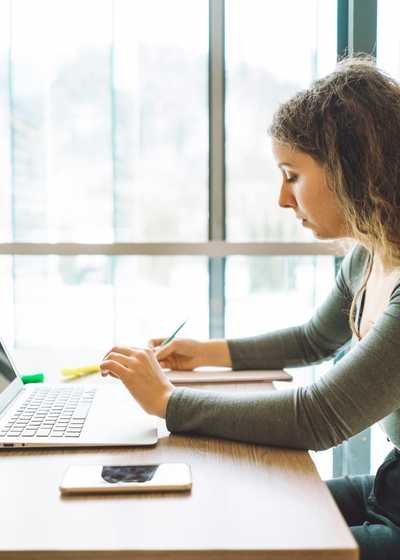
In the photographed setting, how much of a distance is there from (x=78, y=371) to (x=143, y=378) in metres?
0.44

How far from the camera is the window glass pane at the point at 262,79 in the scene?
6.73 ft

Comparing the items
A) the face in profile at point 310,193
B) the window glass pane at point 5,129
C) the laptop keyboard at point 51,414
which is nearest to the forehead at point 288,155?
the face in profile at point 310,193

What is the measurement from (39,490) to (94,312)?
1.41 metres

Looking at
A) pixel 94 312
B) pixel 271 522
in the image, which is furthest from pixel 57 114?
pixel 271 522

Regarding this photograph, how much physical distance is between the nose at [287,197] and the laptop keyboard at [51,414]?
51 centimetres

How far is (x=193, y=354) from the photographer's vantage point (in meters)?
1.38

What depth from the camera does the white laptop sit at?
906 mm

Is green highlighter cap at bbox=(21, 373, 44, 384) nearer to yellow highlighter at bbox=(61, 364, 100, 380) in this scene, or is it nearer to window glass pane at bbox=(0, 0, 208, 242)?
yellow highlighter at bbox=(61, 364, 100, 380)

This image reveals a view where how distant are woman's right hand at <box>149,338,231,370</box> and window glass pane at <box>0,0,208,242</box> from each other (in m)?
0.76

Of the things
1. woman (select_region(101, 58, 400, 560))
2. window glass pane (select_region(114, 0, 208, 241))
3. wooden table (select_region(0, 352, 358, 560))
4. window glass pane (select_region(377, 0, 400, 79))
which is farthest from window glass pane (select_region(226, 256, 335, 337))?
wooden table (select_region(0, 352, 358, 560))

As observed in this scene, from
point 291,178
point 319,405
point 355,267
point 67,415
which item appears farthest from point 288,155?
point 67,415

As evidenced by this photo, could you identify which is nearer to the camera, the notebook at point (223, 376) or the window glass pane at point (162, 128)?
the notebook at point (223, 376)

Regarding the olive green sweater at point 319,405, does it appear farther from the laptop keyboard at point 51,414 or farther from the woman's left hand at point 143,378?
the laptop keyboard at point 51,414

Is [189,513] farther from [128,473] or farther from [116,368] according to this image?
[116,368]
